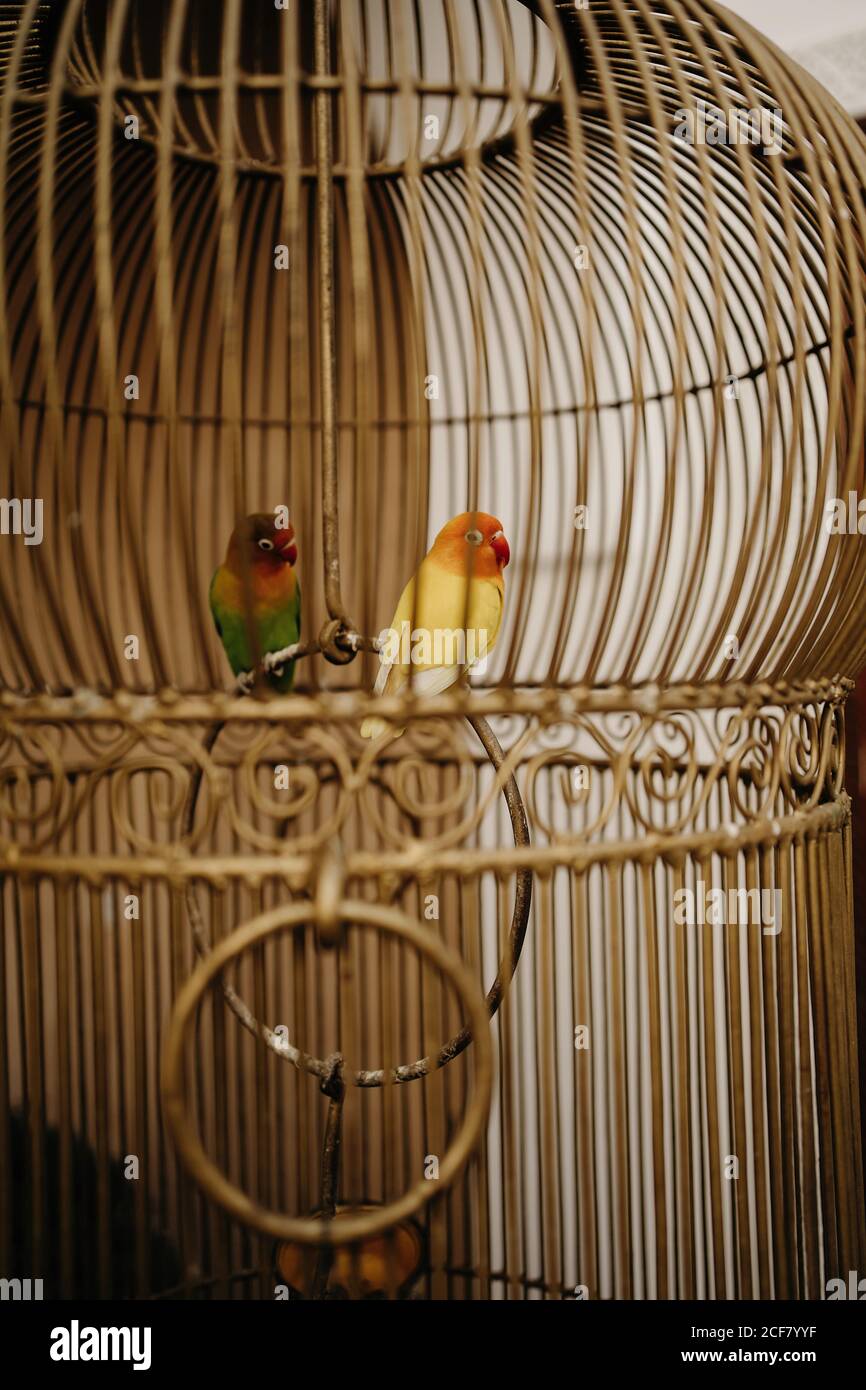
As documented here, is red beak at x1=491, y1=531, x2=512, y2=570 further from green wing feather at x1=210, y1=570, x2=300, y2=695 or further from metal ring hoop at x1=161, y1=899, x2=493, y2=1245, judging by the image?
metal ring hoop at x1=161, y1=899, x2=493, y2=1245

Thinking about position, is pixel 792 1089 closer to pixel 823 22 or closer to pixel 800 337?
pixel 800 337

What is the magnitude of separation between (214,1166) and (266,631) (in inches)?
22.4

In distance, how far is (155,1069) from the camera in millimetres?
1229

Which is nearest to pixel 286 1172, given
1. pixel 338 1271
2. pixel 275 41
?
pixel 338 1271

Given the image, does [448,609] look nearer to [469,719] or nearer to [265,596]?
[469,719]

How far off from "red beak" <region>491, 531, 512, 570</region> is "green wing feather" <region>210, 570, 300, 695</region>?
23cm

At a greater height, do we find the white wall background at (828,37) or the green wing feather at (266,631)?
the white wall background at (828,37)

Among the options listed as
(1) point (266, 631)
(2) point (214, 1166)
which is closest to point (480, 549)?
(1) point (266, 631)

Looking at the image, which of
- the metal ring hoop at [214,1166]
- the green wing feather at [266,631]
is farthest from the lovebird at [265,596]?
the metal ring hoop at [214,1166]

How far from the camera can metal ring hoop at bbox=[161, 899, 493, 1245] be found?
46 cm

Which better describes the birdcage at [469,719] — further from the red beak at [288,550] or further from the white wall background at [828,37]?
the white wall background at [828,37]

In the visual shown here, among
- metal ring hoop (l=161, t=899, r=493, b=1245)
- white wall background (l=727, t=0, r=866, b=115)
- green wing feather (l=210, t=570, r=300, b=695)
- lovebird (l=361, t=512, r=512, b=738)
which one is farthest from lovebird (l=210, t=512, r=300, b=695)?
white wall background (l=727, t=0, r=866, b=115)

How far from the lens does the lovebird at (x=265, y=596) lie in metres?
0.86

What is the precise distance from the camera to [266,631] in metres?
0.96
